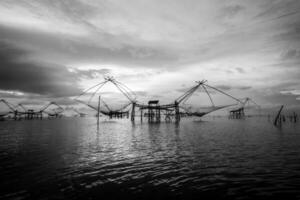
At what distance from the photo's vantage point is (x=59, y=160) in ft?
47.1

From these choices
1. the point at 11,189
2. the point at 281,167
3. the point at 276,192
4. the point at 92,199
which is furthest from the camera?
the point at 281,167

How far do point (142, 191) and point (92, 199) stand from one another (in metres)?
2.29

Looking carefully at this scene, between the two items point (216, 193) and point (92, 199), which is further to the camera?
point (216, 193)

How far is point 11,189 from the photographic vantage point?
8742 mm

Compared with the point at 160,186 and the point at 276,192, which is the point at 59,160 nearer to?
the point at 160,186

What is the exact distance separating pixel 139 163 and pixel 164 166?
208 centimetres

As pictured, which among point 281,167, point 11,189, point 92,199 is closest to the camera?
point 92,199

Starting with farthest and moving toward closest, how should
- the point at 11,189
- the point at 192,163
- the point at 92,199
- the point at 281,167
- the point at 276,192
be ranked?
the point at 192,163 → the point at 281,167 → the point at 11,189 → the point at 276,192 → the point at 92,199

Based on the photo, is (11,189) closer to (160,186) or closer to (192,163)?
(160,186)

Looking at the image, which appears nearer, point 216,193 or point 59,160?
point 216,193

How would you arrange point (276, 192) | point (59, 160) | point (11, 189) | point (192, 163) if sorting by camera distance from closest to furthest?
1. point (276, 192)
2. point (11, 189)
3. point (192, 163)
4. point (59, 160)

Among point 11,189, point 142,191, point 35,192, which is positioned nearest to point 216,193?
point 142,191

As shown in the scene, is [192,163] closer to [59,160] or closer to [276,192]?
[276,192]

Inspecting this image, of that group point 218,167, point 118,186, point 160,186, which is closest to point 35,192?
point 118,186
